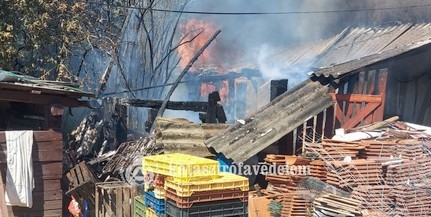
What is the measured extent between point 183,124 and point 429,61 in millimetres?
6127

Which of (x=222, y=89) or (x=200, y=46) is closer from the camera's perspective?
(x=222, y=89)

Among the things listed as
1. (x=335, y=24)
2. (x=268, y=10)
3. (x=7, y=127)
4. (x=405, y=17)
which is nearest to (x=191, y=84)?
(x=268, y=10)

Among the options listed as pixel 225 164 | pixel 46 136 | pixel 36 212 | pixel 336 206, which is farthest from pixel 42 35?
pixel 336 206

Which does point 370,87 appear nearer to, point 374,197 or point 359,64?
point 359,64

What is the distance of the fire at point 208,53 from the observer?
1030 inches

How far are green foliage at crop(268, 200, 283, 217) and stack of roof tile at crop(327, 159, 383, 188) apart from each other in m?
1.07

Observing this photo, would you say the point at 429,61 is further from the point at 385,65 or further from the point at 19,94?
the point at 19,94

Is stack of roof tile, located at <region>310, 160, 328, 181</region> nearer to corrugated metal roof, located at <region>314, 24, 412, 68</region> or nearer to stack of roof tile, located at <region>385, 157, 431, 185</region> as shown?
stack of roof tile, located at <region>385, 157, 431, 185</region>

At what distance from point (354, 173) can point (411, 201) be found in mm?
980

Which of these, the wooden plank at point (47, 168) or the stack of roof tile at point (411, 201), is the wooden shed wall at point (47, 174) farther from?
the stack of roof tile at point (411, 201)

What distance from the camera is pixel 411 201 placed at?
782 centimetres

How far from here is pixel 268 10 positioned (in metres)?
24.6

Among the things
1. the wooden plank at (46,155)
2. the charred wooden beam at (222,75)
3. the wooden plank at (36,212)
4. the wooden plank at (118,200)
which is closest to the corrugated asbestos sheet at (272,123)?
the wooden plank at (118,200)

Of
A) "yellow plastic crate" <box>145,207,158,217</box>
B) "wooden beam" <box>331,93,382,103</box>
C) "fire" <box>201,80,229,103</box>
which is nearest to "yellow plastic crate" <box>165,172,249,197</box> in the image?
"yellow plastic crate" <box>145,207,158,217</box>
